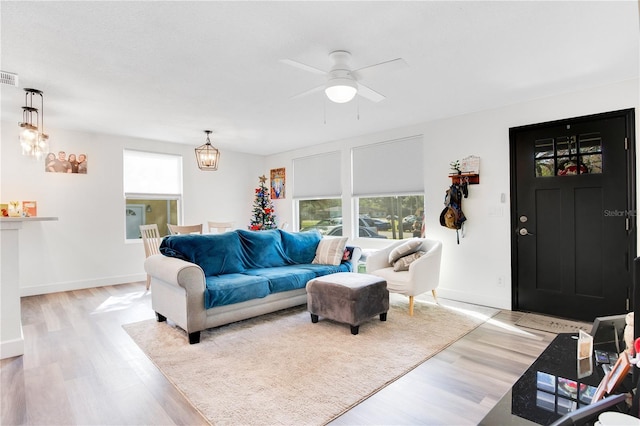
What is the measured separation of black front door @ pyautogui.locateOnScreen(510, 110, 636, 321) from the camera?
329 centimetres

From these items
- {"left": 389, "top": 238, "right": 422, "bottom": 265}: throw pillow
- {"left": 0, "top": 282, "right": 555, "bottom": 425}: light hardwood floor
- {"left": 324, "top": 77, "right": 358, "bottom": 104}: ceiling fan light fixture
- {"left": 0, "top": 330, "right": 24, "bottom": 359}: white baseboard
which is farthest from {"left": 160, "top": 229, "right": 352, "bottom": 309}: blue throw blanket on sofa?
{"left": 324, "top": 77, "right": 358, "bottom": 104}: ceiling fan light fixture

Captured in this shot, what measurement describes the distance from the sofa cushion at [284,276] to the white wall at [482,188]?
1.97 meters

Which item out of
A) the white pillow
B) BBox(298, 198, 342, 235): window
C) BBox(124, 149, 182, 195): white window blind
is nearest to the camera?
the white pillow

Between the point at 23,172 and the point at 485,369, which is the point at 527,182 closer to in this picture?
the point at 485,369

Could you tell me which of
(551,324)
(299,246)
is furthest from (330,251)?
(551,324)

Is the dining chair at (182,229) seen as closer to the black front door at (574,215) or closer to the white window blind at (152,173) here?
the white window blind at (152,173)

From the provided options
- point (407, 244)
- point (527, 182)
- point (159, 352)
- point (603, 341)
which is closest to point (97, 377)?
point (159, 352)

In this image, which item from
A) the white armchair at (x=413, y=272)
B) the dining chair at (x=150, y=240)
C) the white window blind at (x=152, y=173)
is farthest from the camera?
the white window blind at (x=152, y=173)

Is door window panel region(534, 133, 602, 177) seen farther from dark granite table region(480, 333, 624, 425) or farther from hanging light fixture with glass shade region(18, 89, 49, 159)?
hanging light fixture with glass shade region(18, 89, 49, 159)

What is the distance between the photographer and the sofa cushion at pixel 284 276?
3654 mm

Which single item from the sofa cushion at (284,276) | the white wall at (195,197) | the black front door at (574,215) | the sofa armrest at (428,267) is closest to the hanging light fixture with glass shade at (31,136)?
the white wall at (195,197)

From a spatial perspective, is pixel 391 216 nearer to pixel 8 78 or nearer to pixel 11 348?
pixel 11 348

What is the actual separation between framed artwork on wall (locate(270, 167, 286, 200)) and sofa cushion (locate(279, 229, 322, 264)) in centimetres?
251

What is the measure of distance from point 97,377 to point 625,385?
301 cm
